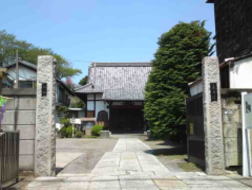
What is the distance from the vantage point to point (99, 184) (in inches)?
233

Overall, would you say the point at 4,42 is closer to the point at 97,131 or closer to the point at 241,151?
the point at 97,131

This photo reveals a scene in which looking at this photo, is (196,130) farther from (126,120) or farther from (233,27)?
(126,120)

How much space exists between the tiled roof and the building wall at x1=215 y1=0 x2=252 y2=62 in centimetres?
1193

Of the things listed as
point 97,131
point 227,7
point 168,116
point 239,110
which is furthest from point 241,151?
point 97,131

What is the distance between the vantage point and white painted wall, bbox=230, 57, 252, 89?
10258mm

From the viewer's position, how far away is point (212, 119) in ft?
23.3

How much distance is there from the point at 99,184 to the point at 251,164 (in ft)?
12.1

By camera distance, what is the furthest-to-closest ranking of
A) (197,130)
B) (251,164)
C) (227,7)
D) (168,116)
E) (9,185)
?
1. (227,7)
2. (168,116)
3. (197,130)
4. (251,164)
5. (9,185)

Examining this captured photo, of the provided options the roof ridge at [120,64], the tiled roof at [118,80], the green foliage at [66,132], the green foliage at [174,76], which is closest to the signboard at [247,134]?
the green foliage at [174,76]

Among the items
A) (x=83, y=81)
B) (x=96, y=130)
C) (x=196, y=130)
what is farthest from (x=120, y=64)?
(x=196, y=130)

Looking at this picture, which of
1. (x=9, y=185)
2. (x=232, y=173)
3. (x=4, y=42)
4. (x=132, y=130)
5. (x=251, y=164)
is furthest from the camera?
(x=4, y=42)

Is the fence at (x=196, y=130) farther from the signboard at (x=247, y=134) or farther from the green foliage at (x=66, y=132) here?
the green foliage at (x=66, y=132)

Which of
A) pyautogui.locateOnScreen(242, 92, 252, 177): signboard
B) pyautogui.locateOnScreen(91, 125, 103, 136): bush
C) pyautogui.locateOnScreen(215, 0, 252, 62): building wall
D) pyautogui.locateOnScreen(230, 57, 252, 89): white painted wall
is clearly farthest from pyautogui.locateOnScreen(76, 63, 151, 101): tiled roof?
pyautogui.locateOnScreen(242, 92, 252, 177): signboard

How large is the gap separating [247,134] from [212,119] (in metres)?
0.91
